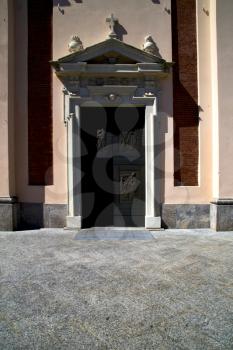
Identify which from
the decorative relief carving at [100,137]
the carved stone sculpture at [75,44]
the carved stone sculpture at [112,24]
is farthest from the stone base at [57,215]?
the carved stone sculpture at [112,24]

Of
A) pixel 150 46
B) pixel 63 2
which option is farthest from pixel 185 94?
pixel 63 2

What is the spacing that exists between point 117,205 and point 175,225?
1499 mm

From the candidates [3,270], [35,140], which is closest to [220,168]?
[35,140]

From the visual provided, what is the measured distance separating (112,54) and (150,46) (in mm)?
930

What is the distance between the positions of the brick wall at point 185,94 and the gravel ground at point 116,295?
82.9 inches

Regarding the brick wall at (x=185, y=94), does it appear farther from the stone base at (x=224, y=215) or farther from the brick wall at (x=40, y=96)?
the brick wall at (x=40, y=96)

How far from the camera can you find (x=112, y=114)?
22.8 feet

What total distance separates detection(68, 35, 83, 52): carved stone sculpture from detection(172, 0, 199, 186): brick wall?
231cm

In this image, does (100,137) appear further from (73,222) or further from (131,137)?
(73,222)

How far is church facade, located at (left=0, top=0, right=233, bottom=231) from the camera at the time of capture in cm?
675

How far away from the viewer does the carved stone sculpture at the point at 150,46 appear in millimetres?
6715

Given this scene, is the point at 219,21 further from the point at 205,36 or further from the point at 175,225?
the point at 175,225

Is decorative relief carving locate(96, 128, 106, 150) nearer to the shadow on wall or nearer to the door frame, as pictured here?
the door frame

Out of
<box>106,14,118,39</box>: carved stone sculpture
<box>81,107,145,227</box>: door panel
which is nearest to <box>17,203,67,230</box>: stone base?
<box>81,107,145,227</box>: door panel
